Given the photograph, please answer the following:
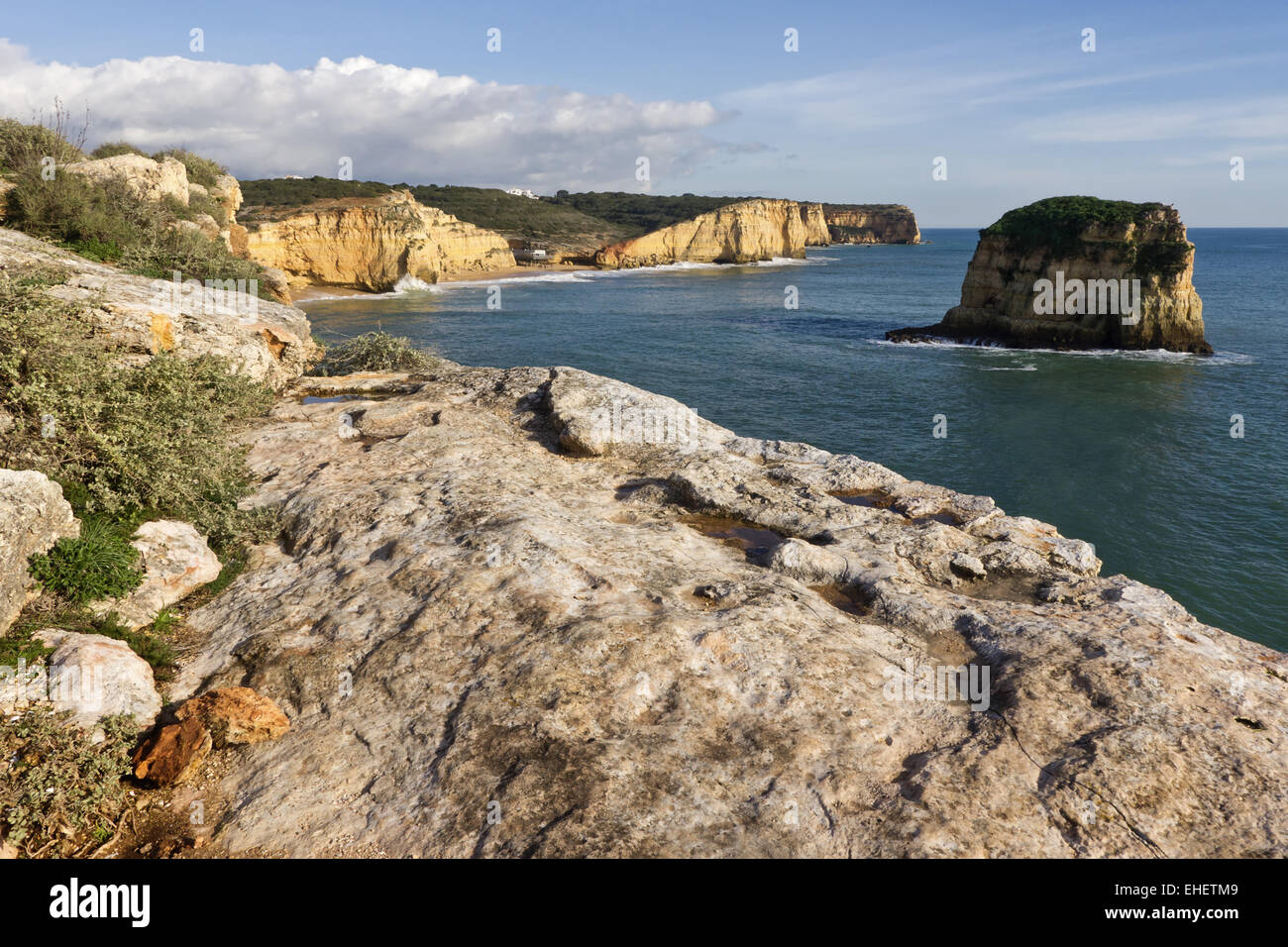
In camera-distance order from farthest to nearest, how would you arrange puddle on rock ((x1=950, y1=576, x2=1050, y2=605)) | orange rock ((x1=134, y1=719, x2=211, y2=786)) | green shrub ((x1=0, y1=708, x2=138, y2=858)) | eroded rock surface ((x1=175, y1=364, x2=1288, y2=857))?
puddle on rock ((x1=950, y1=576, x2=1050, y2=605))
orange rock ((x1=134, y1=719, x2=211, y2=786))
eroded rock surface ((x1=175, y1=364, x2=1288, y2=857))
green shrub ((x1=0, y1=708, x2=138, y2=858))

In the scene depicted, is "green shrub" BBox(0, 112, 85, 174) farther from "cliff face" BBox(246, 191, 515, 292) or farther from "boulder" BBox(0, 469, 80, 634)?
"cliff face" BBox(246, 191, 515, 292)

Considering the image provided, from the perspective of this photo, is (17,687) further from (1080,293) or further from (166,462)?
(1080,293)

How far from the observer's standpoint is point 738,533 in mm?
10820

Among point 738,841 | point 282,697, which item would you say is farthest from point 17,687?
point 738,841

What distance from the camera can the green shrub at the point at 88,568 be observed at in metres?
7.51

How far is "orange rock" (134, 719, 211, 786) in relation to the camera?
19.5ft

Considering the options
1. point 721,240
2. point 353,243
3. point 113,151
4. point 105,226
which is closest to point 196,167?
point 113,151

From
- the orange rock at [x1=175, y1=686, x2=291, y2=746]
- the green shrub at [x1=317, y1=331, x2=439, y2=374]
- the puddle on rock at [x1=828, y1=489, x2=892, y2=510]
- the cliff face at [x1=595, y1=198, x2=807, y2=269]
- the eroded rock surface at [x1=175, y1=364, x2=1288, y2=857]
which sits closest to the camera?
the eroded rock surface at [x1=175, y1=364, x2=1288, y2=857]

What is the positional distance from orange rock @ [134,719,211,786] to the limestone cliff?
61.1 meters

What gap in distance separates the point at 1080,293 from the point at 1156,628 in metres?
57.0

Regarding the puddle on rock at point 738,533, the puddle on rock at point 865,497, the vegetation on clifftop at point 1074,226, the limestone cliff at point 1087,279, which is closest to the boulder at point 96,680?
the puddle on rock at point 738,533

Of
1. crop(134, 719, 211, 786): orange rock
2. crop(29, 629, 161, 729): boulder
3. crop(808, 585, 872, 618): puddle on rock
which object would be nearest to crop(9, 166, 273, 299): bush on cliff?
crop(29, 629, 161, 729): boulder

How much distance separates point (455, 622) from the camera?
7703 mm

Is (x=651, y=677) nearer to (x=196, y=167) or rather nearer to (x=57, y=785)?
(x=57, y=785)
